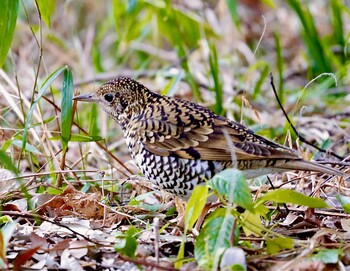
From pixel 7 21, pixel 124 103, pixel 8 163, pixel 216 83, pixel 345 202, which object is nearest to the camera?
pixel 8 163

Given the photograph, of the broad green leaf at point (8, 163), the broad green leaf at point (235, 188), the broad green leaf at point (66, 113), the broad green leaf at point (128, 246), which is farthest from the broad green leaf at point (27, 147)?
the broad green leaf at point (235, 188)

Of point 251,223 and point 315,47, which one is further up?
point 315,47

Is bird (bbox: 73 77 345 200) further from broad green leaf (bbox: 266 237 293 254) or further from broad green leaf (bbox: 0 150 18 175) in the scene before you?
broad green leaf (bbox: 0 150 18 175)

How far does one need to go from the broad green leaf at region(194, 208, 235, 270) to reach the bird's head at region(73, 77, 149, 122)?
1.37 metres

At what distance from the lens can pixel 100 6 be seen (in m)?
11.1

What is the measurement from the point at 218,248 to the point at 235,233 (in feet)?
0.49

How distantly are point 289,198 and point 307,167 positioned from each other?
49cm

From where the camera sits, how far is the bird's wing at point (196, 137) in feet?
13.9

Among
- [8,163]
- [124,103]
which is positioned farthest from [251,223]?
[124,103]

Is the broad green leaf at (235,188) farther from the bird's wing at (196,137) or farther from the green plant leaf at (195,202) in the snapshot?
the bird's wing at (196,137)

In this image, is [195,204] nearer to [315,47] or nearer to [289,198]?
[289,198]

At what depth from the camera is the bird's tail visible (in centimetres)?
401

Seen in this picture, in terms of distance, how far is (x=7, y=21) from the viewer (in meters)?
3.98

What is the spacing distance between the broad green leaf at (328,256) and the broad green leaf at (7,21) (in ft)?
6.13
